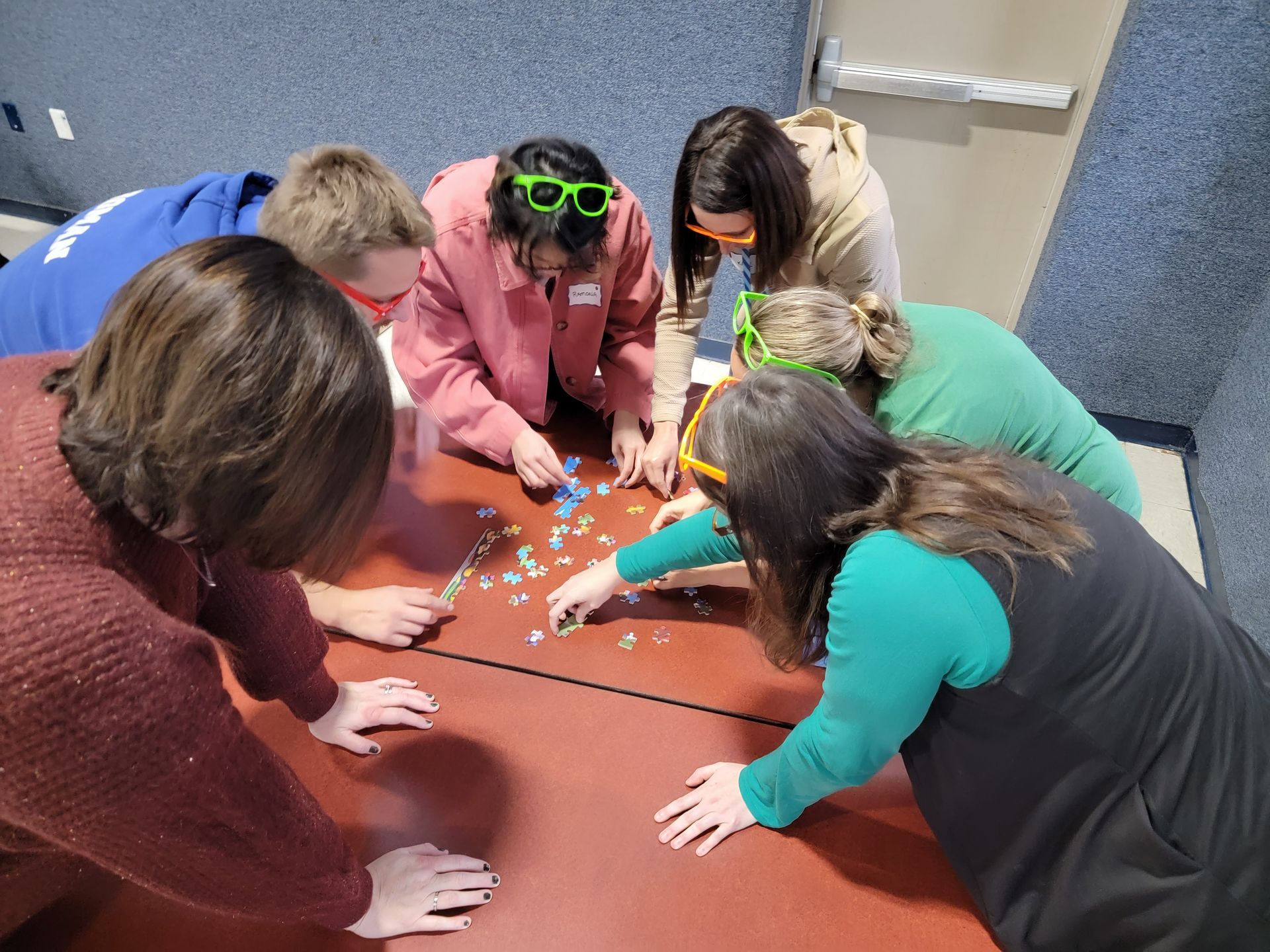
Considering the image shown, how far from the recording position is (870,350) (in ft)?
4.00

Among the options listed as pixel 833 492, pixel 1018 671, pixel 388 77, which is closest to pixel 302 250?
pixel 833 492

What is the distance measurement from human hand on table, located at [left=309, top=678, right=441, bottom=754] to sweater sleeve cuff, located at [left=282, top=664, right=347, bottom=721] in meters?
0.02

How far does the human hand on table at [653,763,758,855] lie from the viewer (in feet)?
3.42

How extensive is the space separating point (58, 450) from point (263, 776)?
37cm

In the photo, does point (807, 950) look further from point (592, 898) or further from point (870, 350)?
point (870, 350)

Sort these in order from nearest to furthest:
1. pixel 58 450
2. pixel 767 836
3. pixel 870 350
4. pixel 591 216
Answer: pixel 58 450 → pixel 767 836 → pixel 870 350 → pixel 591 216

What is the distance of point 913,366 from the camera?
1253 millimetres

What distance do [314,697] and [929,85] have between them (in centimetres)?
274

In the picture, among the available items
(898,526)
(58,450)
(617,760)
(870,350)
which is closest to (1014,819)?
(898,526)

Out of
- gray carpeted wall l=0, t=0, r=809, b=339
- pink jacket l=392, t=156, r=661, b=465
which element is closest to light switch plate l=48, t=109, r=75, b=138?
gray carpeted wall l=0, t=0, r=809, b=339

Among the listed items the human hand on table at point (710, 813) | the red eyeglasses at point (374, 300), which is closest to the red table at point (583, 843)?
the human hand on table at point (710, 813)

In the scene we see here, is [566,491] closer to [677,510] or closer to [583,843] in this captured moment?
[677,510]

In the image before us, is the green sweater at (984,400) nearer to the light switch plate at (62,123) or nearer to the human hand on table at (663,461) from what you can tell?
the human hand on table at (663,461)

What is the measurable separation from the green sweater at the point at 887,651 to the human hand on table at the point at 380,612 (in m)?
0.67
